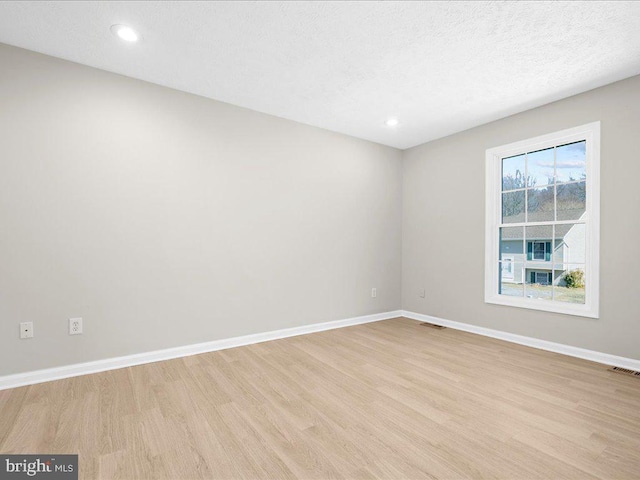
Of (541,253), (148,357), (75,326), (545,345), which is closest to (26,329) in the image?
(75,326)

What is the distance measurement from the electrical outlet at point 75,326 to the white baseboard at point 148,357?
10.5 inches

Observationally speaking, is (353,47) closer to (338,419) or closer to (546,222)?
(338,419)

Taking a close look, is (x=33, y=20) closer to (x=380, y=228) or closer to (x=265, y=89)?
(x=265, y=89)

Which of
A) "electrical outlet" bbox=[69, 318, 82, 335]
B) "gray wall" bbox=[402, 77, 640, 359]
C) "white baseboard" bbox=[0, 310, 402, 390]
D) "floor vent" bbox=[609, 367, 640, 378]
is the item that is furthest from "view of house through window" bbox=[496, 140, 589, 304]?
"electrical outlet" bbox=[69, 318, 82, 335]

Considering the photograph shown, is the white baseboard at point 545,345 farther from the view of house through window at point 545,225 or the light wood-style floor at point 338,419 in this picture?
the view of house through window at point 545,225

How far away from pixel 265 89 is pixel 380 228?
2.54 metres

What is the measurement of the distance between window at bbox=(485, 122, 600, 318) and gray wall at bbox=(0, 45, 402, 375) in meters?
1.85

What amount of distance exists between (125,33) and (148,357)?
2.67m

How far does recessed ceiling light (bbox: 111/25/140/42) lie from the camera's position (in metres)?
2.25

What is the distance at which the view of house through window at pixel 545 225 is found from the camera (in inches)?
128

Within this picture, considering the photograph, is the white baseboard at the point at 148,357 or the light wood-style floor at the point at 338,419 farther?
the white baseboard at the point at 148,357

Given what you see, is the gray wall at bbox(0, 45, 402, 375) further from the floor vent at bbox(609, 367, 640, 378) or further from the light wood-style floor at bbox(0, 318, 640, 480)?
the floor vent at bbox(609, 367, 640, 378)

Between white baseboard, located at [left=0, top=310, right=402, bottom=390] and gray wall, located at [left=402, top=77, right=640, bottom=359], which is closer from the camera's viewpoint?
white baseboard, located at [left=0, top=310, right=402, bottom=390]

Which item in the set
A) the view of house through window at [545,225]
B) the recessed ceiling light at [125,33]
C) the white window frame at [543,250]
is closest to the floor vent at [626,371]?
the view of house through window at [545,225]
